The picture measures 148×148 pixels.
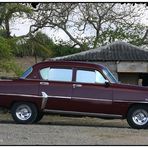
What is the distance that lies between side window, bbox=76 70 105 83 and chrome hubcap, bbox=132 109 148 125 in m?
1.36

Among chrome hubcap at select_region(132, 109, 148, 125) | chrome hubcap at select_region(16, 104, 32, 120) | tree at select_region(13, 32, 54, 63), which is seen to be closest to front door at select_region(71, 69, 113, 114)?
chrome hubcap at select_region(132, 109, 148, 125)

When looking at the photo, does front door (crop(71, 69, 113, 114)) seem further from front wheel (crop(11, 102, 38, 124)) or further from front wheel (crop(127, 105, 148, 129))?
front wheel (crop(11, 102, 38, 124))

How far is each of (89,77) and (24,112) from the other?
7.28 ft

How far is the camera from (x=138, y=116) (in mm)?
14125

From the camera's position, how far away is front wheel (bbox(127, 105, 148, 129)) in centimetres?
1408

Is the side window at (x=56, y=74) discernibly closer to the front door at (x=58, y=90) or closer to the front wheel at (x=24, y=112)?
the front door at (x=58, y=90)

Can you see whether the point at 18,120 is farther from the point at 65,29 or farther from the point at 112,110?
the point at 65,29

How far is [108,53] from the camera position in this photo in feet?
80.3

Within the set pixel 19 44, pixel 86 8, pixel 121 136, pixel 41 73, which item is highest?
pixel 86 8

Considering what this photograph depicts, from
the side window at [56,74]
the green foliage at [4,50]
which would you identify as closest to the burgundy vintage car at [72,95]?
the side window at [56,74]

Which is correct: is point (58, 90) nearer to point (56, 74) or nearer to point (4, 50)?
point (56, 74)

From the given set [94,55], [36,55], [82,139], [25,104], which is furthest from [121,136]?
[36,55]

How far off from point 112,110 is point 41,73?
2417 millimetres

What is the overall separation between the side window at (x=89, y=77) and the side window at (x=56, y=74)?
0.89 ft
